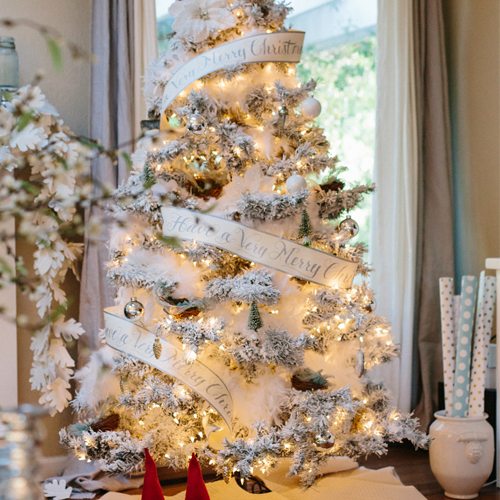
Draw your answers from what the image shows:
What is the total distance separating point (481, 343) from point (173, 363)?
1302 mm

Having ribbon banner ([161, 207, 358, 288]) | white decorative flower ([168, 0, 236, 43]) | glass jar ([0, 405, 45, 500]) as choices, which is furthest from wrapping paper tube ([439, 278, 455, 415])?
glass jar ([0, 405, 45, 500])

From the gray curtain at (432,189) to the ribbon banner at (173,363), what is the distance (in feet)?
5.06

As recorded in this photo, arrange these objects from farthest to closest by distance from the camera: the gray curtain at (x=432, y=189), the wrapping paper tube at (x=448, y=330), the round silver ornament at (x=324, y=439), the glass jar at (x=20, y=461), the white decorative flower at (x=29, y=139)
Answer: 1. the gray curtain at (x=432, y=189)
2. the wrapping paper tube at (x=448, y=330)
3. the white decorative flower at (x=29, y=139)
4. the round silver ornament at (x=324, y=439)
5. the glass jar at (x=20, y=461)

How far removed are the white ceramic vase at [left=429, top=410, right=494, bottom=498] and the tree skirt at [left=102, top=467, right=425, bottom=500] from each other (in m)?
0.19

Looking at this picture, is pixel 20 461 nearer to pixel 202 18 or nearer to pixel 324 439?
pixel 324 439

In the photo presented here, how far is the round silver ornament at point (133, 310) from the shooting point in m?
2.70

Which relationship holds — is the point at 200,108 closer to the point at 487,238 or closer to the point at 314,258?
the point at 314,258

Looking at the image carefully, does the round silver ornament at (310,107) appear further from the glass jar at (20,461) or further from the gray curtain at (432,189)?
the glass jar at (20,461)

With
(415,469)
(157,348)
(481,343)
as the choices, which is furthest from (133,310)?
(415,469)

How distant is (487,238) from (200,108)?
6.03ft

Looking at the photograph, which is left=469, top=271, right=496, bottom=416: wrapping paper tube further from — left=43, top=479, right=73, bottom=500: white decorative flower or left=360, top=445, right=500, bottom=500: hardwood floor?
left=43, top=479, right=73, bottom=500: white decorative flower

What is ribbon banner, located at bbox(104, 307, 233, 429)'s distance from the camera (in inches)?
103

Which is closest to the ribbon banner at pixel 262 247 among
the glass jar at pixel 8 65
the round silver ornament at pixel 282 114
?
the round silver ornament at pixel 282 114

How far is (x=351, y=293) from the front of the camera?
9.23ft
